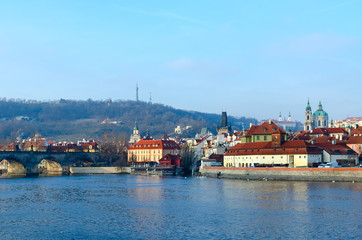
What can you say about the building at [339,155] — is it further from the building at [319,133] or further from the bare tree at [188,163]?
the bare tree at [188,163]

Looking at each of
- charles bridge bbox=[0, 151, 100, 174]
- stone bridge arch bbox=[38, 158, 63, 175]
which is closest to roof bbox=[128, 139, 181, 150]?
charles bridge bbox=[0, 151, 100, 174]

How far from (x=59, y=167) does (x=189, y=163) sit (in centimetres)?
4701

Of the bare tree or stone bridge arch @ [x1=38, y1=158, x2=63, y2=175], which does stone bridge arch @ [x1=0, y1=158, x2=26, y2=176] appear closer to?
stone bridge arch @ [x1=38, y1=158, x2=63, y2=175]

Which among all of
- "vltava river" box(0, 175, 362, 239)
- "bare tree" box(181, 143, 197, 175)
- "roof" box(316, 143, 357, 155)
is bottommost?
"vltava river" box(0, 175, 362, 239)

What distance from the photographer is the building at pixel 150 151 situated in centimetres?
16512

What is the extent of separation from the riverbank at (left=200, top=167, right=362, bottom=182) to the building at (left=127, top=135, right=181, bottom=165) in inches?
2351

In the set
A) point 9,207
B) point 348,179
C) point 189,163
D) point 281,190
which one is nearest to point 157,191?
point 281,190

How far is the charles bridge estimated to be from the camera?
14312 centimetres

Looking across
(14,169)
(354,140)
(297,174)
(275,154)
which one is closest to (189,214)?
(297,174)

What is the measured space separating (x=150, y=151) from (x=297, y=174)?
84.3 meters

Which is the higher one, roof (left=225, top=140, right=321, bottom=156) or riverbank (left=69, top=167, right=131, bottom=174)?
roof (left=225, top=140, right=321, bottom=156)

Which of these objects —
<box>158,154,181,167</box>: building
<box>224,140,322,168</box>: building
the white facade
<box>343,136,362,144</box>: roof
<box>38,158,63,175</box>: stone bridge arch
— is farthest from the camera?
<box>38,158,63,175</box>: stone bridge arch

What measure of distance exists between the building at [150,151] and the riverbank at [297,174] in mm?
59722

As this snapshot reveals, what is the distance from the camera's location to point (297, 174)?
90062 millimetres
